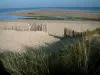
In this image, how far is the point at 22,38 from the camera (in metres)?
17.0

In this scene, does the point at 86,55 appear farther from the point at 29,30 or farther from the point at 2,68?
the point at 29,30

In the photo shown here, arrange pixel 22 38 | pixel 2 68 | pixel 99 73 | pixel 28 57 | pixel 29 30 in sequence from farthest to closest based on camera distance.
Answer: pixel 29 30 < pixel 22 38 < pixel 2 68 < pixel 28 57 < pixel 99 73

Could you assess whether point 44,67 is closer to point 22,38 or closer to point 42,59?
point 42,59

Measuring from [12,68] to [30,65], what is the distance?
13.6 inches

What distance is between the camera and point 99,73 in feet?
13.8

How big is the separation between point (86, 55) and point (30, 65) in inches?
42.7

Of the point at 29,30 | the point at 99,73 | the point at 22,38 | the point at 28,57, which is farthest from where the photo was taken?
the point at 29,30

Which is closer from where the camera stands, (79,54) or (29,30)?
(79,54)

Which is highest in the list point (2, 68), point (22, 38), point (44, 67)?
point (44, 67)

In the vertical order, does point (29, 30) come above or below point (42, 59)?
below

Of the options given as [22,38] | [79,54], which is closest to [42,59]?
[79,54]

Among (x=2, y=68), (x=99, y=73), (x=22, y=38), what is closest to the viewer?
(x=99, y=73)

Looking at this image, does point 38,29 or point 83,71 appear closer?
point 83,71

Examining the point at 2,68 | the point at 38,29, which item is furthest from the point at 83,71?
the point at 38,29
